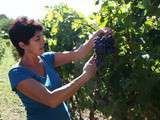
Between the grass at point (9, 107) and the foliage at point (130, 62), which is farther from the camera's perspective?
the grass at point (9, 107)

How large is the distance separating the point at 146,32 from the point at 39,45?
941 millimetres

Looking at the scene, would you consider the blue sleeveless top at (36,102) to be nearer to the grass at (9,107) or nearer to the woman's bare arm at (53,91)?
the woman's bare arm at (53,91)

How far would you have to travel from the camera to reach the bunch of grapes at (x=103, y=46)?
393cm

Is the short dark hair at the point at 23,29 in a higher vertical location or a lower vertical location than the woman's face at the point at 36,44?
higher

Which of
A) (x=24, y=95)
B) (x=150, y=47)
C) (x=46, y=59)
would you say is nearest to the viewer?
(x=150, y=47)

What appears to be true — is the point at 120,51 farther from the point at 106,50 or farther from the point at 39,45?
the point at 39,45

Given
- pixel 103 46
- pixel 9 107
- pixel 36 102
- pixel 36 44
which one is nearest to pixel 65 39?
pixel 36 44

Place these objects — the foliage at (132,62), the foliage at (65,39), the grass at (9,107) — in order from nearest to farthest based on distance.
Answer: the foliage at (132,62), the foliage at (65,39), the grass at (9,107)

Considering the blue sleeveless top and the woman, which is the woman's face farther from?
the blue sleeveless top

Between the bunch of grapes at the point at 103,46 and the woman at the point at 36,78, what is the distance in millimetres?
75

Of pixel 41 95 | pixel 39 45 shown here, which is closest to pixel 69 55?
pixel 39 45

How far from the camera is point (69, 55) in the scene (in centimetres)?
475

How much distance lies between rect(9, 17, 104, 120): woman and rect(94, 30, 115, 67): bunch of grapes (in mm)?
75

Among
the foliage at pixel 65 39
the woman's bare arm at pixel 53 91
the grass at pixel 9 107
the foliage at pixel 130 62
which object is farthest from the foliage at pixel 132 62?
the grass at pixel 9 107
